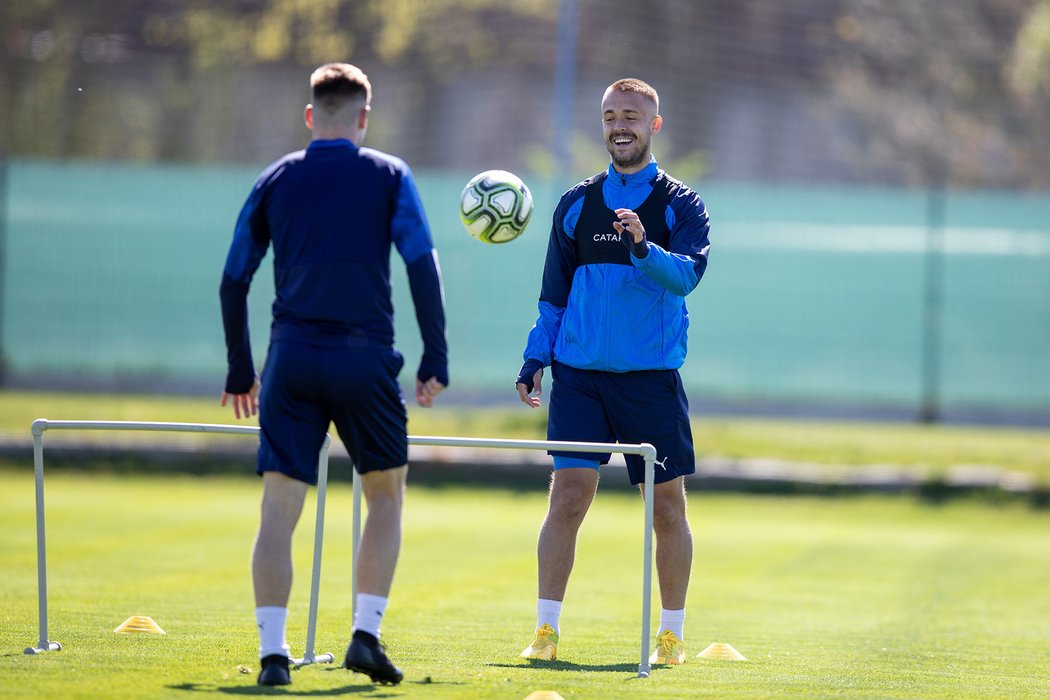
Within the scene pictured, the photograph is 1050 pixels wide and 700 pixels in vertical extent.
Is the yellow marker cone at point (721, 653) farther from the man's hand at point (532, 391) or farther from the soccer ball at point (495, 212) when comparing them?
the soccer ball at point (495, 212)

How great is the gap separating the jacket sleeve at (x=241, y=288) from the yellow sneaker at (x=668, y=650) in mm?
1990

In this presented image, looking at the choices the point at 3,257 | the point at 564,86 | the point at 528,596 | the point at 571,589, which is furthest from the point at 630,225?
the point at 3,257

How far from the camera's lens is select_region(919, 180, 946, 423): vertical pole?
58.6 ft

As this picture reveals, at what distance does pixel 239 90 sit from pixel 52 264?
12619 mm

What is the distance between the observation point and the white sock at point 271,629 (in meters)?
5.09

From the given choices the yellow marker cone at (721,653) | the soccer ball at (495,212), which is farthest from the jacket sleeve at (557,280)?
the yellow marker cone at (721,653)

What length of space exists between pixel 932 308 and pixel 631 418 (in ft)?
40.7

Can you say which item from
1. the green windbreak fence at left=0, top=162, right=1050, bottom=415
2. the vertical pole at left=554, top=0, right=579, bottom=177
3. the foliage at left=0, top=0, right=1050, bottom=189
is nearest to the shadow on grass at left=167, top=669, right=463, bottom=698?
the green windbreak fence at left=0, top=162, right=1050, bottom=415

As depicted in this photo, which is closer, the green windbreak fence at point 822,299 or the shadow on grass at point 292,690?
the shadow on grass at point 292,690

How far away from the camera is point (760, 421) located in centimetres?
1812

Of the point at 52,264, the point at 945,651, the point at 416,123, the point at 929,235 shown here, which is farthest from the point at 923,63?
the point at 945,651

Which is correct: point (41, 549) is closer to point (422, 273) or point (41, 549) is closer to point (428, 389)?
point (428, 389)

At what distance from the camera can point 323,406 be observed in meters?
5.21

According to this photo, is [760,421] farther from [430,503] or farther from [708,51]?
[708,51]
